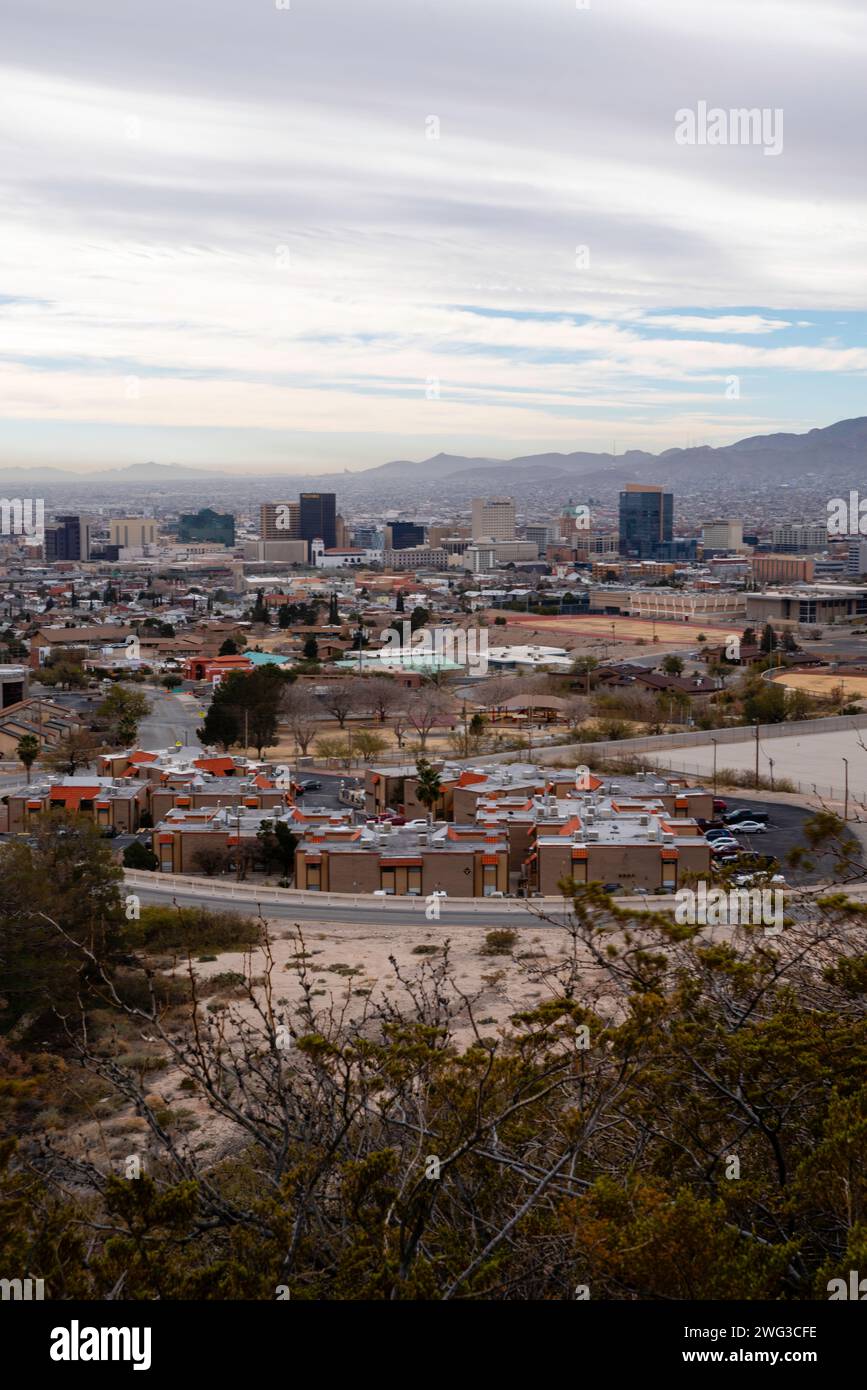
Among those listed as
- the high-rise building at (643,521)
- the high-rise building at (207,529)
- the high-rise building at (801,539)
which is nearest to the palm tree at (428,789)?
the high-rise building at (643,521)

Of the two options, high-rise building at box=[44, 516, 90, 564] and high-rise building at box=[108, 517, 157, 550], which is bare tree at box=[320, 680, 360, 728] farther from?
high-rise building at box=[108, 517, 157, 550]

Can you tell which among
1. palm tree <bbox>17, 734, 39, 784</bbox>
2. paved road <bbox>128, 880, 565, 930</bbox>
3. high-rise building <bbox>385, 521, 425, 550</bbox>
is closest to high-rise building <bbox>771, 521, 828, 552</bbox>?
high-rise building <bbox>385, 521, 425, 550</bbox>

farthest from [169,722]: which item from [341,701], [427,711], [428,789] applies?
[428,789]

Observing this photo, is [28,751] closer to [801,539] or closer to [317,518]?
[801,539]

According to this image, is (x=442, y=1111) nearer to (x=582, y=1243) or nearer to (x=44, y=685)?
(x=582, y=1243)

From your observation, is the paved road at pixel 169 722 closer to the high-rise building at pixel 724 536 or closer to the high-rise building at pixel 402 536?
the high-rise building at pixel 402 536

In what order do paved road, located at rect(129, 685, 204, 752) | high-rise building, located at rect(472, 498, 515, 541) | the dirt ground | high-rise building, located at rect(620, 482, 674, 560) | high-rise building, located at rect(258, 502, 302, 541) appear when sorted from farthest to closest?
high-rise building, located at rect(472, 498, 515, 541), high-rise building, located at rect(258, 502, 302, 541), high-rise building, located at rect(620, 482, 674, 560), the dirt ground, paved road, located at rect(129, 685, 204, 752)

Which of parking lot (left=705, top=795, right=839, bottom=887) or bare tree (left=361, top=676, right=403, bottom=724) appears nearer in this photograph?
parking lot (left=705, top=795, right=839, bottom=887)
